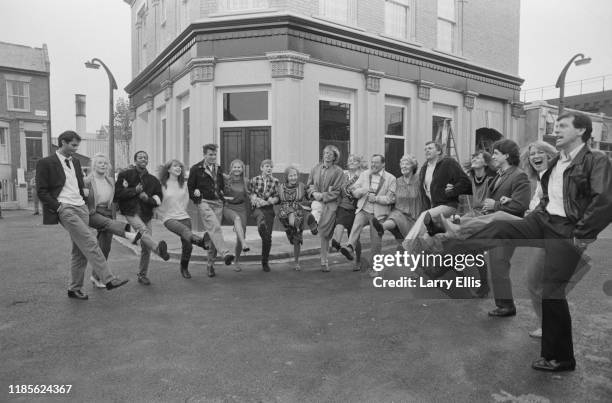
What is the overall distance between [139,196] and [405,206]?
3894 mm

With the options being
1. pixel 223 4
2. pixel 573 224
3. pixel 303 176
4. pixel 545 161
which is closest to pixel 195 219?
A: pixel 303 176

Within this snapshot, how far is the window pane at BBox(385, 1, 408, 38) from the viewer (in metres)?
13.6

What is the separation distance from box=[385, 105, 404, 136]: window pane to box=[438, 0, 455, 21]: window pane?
3896mm

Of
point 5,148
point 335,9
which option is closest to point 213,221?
point 335,9

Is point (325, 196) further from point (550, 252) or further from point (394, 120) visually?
point (394, 120)

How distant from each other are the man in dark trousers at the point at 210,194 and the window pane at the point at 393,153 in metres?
7.67

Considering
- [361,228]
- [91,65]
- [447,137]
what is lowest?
[361,228]

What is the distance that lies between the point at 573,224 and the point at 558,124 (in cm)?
84

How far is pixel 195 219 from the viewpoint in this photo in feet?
40.4

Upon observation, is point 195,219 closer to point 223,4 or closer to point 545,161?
point 223,4

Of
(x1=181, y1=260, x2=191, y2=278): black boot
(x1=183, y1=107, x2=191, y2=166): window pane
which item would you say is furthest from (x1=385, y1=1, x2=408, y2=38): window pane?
(x1=181, y1=260, x2=191, y2=278): black boot

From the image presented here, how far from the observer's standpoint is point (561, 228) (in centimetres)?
333

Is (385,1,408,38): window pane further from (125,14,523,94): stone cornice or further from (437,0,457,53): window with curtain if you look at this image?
(437,0,457,53): window with curtain

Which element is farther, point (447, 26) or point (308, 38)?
point (447, 26)
